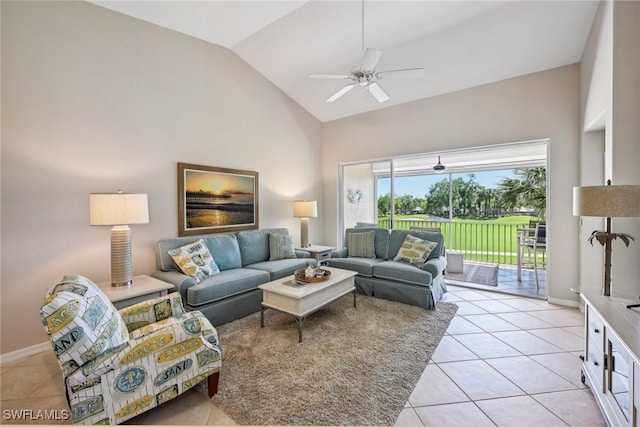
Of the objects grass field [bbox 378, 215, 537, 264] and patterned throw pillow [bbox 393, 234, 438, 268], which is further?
grass field [bbox 378, 215, 537, 264]

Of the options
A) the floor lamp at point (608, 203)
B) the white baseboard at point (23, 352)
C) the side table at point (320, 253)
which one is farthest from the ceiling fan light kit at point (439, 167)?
the white baseboard at point (23, 352)

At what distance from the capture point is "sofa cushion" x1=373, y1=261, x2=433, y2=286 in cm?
341

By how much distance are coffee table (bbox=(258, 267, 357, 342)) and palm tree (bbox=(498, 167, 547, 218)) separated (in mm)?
4752

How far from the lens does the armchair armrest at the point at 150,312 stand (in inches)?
81.3

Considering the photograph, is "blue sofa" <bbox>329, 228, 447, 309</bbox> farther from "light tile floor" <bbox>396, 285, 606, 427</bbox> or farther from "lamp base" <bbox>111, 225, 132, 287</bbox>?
"lamp base" <bbox>111, 225, 132, 287</bbox>

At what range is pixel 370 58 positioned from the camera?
103 inches

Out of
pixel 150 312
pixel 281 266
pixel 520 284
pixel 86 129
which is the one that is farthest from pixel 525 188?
pixel 86 129

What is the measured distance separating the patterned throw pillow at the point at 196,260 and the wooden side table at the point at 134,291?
327mm

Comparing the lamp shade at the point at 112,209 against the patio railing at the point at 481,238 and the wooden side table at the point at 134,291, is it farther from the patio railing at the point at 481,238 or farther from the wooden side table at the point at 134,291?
the patio railing at the point at 481,238

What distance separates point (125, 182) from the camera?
3.12 m

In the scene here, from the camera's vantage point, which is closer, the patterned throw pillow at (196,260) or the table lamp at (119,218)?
the table lamp at (119,218)

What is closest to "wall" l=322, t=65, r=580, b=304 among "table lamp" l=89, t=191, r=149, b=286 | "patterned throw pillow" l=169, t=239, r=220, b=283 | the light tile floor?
the light tile floor

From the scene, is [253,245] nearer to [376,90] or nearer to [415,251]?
[415,251]

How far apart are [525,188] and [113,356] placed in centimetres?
703
